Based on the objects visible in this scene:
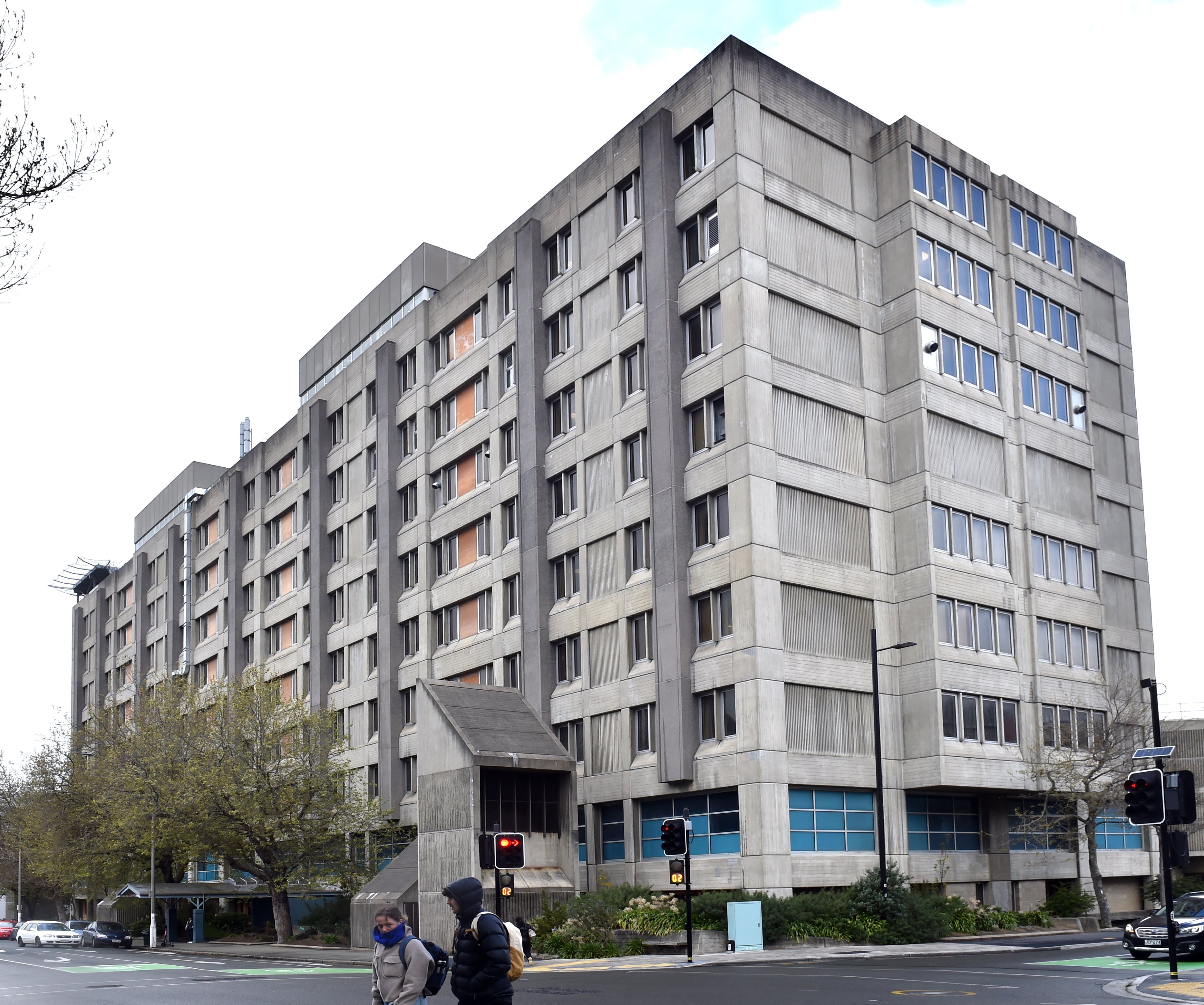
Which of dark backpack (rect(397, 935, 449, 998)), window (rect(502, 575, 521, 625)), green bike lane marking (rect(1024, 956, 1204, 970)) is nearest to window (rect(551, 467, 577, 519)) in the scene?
window (rect(502, 575, 521, 625))

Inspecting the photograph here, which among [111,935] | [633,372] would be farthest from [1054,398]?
[111,935]

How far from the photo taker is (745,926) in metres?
34.8

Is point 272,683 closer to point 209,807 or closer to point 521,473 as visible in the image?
point 209,807

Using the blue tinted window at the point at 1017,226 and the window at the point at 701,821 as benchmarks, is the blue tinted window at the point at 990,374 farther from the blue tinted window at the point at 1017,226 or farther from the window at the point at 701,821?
the window at the point at 701,821

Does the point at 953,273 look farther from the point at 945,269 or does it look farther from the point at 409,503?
the point at 409,503

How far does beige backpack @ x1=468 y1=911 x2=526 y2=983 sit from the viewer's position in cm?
1060

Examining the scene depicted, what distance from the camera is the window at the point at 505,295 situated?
53281 millimetres

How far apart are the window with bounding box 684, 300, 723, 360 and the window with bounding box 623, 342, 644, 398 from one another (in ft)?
6.31

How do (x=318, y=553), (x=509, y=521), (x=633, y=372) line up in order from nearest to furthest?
1. (x=633, y=372)
2. (x=509, y=521)
3. (x=318, y=553)

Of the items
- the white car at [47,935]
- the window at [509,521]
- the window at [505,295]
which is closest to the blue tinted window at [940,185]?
the window at [505,295]

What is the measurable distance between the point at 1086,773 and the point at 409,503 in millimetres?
30391

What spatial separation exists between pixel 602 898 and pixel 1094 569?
23.6 m

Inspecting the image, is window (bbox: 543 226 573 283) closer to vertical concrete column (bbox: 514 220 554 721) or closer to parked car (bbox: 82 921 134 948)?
vertical concrete column (bbox: 514 220 554 721)

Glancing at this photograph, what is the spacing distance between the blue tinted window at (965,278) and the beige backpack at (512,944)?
3963 centimetres
